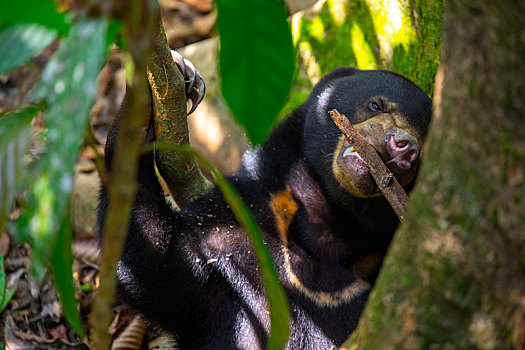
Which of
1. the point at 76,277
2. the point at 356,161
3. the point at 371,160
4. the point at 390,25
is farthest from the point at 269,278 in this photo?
the point at 76,277

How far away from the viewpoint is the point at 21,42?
3.87ft

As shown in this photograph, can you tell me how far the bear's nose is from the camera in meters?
2.84

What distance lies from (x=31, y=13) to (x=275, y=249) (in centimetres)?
229

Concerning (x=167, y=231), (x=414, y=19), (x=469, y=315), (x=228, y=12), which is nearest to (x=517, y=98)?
(x=469, y=315)

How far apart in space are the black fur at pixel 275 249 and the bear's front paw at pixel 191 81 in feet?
1.41

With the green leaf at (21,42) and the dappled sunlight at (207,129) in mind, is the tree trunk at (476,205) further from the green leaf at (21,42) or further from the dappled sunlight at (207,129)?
the dappled sunlight at (207,129)

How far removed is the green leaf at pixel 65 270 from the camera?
1.27m

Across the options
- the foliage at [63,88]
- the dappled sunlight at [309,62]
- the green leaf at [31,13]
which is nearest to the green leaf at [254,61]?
the foliage at [63,88]

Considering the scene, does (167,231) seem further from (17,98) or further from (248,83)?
(17,98)

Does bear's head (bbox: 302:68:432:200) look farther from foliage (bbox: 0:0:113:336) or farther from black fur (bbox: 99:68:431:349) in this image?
foliage (bbox: 0:0:113:336)

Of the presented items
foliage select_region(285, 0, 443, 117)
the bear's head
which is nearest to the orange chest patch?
the bear's head

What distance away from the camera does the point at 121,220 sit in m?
1.14

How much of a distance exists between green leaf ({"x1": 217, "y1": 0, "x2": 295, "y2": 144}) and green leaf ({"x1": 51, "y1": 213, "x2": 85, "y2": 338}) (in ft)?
1.52

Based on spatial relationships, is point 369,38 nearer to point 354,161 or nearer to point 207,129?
point 354,161
